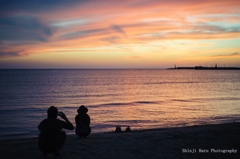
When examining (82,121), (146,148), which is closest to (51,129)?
(82,121)

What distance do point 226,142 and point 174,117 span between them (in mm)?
15440

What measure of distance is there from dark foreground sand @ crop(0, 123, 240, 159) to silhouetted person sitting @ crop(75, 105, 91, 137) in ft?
1.10

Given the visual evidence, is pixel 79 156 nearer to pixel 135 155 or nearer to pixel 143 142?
pixel 135 155

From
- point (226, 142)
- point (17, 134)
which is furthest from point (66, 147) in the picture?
Result: point (17, 134)

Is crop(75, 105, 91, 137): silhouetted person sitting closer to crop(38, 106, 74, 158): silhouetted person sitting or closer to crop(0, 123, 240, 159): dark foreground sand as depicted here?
crop(0, 123, 240, 159): dark foreground sand

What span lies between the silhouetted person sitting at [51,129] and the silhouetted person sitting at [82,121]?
2.73 metres

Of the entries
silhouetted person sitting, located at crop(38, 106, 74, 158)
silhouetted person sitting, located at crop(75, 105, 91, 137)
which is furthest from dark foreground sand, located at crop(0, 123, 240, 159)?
silhouetted person sitting, located at crop(38, 106, 74, 158)

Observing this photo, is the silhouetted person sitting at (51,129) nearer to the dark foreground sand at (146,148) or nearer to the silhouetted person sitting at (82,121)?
the dark foreground sand at (146,148)

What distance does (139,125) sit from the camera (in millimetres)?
20969

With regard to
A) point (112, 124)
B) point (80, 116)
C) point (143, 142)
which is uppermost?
point (80, 116)

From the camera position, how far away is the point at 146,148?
8.30m

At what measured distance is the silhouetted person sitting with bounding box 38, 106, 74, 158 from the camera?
21.0 feet

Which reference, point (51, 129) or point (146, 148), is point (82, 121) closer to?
point (146, 148)

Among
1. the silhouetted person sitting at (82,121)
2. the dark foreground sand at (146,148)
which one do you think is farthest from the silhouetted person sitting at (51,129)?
the silhouetted person sitting at (82,121)
